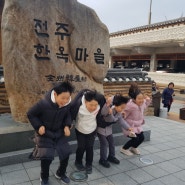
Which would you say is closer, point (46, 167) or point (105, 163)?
point (46, 167)

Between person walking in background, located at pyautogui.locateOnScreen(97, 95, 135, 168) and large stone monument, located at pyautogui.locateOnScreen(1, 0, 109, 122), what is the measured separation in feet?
4.11

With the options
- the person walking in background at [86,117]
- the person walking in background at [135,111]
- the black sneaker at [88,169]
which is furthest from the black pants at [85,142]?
the person walking in background at [135,111]

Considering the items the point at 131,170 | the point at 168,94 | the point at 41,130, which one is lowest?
the point at 131,170

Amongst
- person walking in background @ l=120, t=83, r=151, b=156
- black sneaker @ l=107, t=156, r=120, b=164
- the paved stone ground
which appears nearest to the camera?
the paved stone ground

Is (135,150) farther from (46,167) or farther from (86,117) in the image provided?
(46,167)

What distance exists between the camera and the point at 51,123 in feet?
10.3

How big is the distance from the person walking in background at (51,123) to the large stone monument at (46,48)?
3.88 ft

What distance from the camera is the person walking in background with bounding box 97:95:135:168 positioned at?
3766 mm

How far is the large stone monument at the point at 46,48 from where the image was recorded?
3977mm

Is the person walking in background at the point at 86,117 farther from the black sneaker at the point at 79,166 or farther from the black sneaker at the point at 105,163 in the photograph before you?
the black sneaker at the point at 105,163

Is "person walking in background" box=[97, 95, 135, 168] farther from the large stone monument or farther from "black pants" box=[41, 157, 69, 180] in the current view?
the large stone monument

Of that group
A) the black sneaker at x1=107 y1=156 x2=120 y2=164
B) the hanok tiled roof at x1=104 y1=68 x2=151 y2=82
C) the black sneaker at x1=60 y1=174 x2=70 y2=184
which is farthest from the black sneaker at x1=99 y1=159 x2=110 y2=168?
the hanok tiled roof at x1=104 y1=68 x2=151 y2=82

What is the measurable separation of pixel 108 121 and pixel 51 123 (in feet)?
3.68

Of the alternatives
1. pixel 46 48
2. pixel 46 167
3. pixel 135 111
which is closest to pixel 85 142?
pixel 46 167
